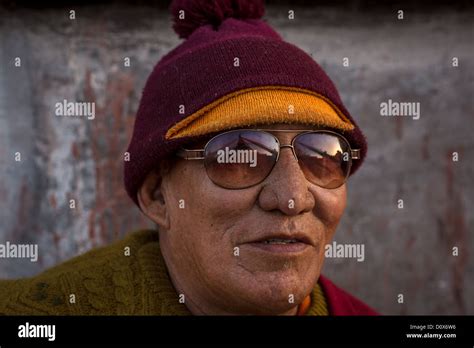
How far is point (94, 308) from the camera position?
201 centimetres

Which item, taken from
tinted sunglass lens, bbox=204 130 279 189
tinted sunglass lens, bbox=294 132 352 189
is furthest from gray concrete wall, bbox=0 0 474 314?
tinted sunglass lens, bbox=204 130 279 189

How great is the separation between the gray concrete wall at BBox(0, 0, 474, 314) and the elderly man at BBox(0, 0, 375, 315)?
105cm

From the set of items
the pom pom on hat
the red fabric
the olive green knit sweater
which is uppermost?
the pom pom on hat

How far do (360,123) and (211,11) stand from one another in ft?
4.34

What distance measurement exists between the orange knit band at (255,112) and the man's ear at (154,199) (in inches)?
9.6

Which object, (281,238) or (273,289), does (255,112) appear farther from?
(273,289)

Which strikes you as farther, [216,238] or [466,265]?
[466,265]

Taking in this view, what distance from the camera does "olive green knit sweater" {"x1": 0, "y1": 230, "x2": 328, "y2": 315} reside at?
2018 millimetres

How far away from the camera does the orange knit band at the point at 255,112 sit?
1.87 m

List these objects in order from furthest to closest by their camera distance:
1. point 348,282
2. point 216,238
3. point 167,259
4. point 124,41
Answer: point 348,282 → point 124,41 → point 167,259 → point 216,238

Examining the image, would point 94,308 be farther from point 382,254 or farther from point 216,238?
point 382,254

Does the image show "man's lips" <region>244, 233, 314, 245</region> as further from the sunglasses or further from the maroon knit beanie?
the maroon knit beanie
